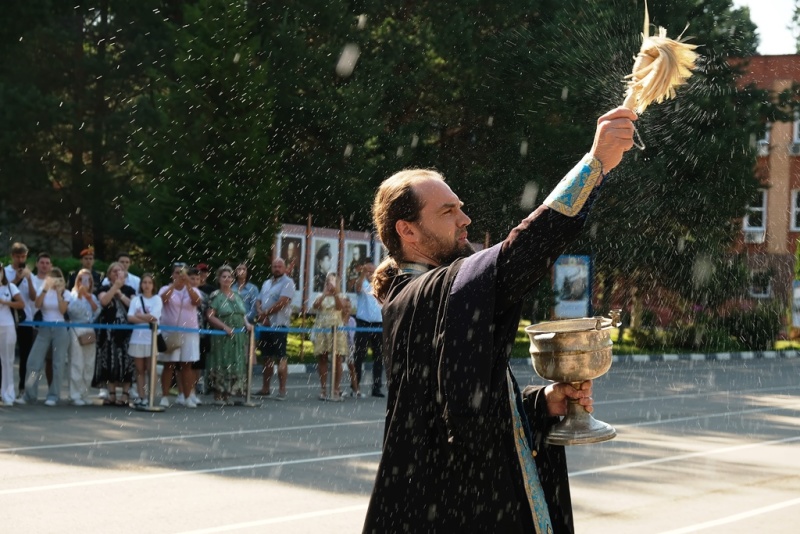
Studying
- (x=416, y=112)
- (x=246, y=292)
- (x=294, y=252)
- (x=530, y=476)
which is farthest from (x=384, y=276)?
(x=416, y=112)

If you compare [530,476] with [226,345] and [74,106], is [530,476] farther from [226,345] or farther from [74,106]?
[74,106]

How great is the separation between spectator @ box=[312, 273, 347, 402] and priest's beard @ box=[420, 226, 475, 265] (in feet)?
44.3

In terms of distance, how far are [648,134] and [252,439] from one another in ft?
81.1

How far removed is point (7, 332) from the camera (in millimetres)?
14539

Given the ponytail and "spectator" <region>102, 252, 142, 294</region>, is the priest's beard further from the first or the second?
"spectator" <region>102, 252, 142, 294</region>

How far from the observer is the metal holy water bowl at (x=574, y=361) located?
11.7 ft

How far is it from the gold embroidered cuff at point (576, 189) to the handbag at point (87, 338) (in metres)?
12.6

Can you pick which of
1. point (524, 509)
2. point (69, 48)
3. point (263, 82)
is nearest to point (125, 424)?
point (524, 509)

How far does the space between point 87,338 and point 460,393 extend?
12.5 m

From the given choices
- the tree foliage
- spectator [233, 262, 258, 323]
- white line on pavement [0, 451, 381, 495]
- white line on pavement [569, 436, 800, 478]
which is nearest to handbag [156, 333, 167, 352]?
spectator [233, 262, 258, 323]

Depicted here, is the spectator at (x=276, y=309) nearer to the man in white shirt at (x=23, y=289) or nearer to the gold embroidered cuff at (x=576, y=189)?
the man in white shirt at (x=23, y=289)

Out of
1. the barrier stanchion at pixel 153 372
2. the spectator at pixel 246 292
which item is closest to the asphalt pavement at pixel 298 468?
the barrier stanchion at pixel 153 372

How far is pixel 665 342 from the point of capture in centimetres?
3441

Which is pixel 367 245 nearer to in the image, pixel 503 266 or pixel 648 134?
pixel 648 134
